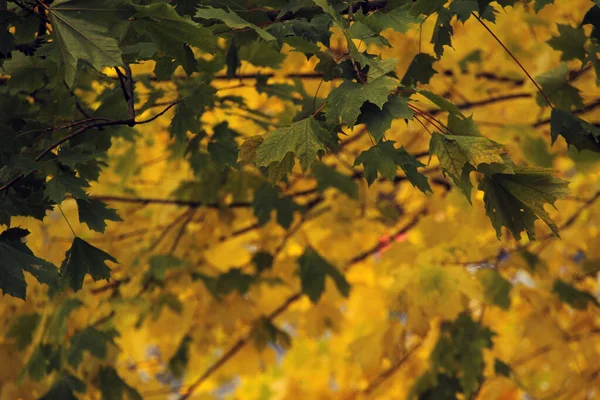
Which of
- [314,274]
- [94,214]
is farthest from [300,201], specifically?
[94,214]

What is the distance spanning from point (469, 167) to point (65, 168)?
3.22ft

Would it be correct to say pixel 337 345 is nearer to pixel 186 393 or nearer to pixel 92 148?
pixel 186 393

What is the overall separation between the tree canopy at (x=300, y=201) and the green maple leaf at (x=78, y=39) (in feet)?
0.15

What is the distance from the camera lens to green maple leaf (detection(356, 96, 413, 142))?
154 cm

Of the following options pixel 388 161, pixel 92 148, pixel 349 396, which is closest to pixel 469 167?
pixel 388 161

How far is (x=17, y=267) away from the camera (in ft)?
5.65

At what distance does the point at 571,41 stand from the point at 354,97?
1.12 m

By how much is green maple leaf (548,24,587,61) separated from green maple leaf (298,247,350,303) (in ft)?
5.55

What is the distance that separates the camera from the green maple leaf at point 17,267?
1.71 metres

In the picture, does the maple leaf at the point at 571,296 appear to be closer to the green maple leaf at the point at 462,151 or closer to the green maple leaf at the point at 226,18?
the green maple leaf at the point at 462,151

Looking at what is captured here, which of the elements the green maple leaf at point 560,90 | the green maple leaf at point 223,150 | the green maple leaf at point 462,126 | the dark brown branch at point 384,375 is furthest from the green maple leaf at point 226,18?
the dark brown branch at point 384,375

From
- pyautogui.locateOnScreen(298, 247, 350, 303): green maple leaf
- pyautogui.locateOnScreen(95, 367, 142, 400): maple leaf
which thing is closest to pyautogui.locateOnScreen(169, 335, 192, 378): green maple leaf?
pyautogui.locateOnScreen(95, 367, 142, 400): maple leaf

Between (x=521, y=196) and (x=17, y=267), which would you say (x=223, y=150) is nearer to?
A: (x=17, y=267)

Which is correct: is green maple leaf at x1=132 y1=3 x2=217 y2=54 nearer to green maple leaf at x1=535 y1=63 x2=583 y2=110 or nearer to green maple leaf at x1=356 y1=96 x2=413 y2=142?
green maple leaf at x1=356 y1=96 x2=413 y2=142
